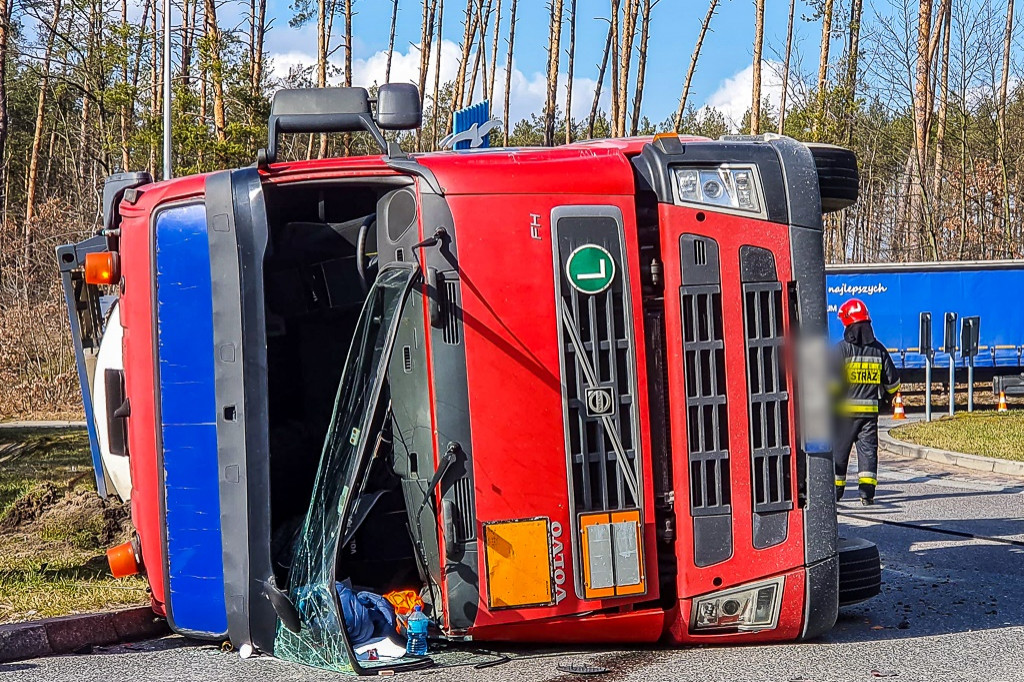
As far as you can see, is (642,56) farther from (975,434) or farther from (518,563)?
(518,563)

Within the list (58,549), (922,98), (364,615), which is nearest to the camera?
(364,615)

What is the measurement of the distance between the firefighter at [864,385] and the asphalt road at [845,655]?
249cm

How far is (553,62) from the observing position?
34.1 metres

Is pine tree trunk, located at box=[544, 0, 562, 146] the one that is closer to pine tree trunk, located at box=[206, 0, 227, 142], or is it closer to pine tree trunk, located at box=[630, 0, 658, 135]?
pine tree trunk, located at box=[630, 0, 658, 135]

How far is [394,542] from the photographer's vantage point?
5.25 metres

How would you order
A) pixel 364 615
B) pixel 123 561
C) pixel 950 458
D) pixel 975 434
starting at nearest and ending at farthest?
pixel 364 615, pixel 123 561, pixel 950 458, pixel 975 434

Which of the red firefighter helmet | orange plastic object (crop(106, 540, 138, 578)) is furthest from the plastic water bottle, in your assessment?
the red firefighter helmet

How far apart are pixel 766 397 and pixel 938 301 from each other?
62.5 ft

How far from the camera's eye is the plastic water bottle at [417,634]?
4562mm

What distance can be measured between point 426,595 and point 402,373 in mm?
945

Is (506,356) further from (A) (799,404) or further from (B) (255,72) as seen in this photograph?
(B) (255,72)

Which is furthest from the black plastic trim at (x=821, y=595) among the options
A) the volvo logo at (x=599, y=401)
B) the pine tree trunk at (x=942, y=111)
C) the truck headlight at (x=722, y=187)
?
the pine tree trunk at (x=942, y=111)

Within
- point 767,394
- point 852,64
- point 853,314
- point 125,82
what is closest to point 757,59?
point 852,64

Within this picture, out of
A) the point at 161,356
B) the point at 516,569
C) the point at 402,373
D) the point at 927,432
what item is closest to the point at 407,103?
the point at 402,373
